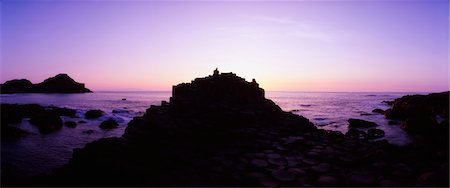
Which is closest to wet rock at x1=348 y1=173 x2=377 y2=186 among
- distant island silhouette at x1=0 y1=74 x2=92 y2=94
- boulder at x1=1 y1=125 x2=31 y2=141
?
boulder at x1=1 y1=125 x2=31 y2=141

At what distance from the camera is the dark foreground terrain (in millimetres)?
8648

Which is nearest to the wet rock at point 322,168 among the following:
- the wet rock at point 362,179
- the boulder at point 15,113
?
the wet rock at point 362,179

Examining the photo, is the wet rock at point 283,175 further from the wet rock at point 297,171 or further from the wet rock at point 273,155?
the wet rock at point 273,155

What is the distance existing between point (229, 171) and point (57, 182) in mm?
6131

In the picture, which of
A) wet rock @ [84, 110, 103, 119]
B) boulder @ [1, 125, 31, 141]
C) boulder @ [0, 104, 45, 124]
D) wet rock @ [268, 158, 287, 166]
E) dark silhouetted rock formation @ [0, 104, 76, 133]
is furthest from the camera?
wet rock @ [84, 110, 103, 119]

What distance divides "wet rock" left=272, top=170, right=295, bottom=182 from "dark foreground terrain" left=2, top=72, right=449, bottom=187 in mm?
28

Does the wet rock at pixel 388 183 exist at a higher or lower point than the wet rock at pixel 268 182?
higher

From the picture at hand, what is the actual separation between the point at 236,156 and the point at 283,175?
229cm

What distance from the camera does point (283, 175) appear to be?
8.73 metres

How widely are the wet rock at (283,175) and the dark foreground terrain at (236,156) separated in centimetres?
3

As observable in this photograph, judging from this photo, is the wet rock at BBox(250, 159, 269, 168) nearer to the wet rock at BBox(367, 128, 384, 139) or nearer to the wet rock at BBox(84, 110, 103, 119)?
the wet rock at BBox(367, 128, 384, 139)

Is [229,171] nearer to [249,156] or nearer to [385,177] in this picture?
[249,156]

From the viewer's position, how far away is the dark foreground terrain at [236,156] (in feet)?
28.4

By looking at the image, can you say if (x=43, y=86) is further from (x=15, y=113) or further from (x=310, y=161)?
(x=310, y=161)
